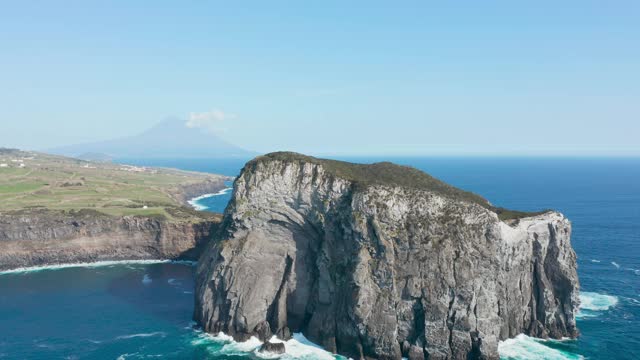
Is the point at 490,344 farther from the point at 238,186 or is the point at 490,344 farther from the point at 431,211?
the point at 238,186

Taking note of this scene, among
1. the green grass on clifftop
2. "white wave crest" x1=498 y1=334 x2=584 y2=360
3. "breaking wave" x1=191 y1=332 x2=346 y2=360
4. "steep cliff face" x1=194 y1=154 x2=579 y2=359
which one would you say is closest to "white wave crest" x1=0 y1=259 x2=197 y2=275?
"steep cliff face" x1=194 y1=154 x2=579 y2=359

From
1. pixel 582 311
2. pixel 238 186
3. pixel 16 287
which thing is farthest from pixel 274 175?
pixel 16 287

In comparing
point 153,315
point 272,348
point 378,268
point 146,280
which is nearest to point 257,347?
point 272,348

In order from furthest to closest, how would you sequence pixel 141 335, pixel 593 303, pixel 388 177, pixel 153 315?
pixel 593 303 → pixel 153 315 → pixel 388 177 → pixel 141 335

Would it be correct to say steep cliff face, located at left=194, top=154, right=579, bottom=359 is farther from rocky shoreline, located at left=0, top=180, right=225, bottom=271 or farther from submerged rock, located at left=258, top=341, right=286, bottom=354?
rocky shoreline, located at left=0, top=180, right=225, bottom=271

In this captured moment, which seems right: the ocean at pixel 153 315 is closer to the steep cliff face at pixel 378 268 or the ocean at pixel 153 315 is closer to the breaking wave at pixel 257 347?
the breaking wave at pixel 257 347

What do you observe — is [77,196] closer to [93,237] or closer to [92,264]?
[93,237]
